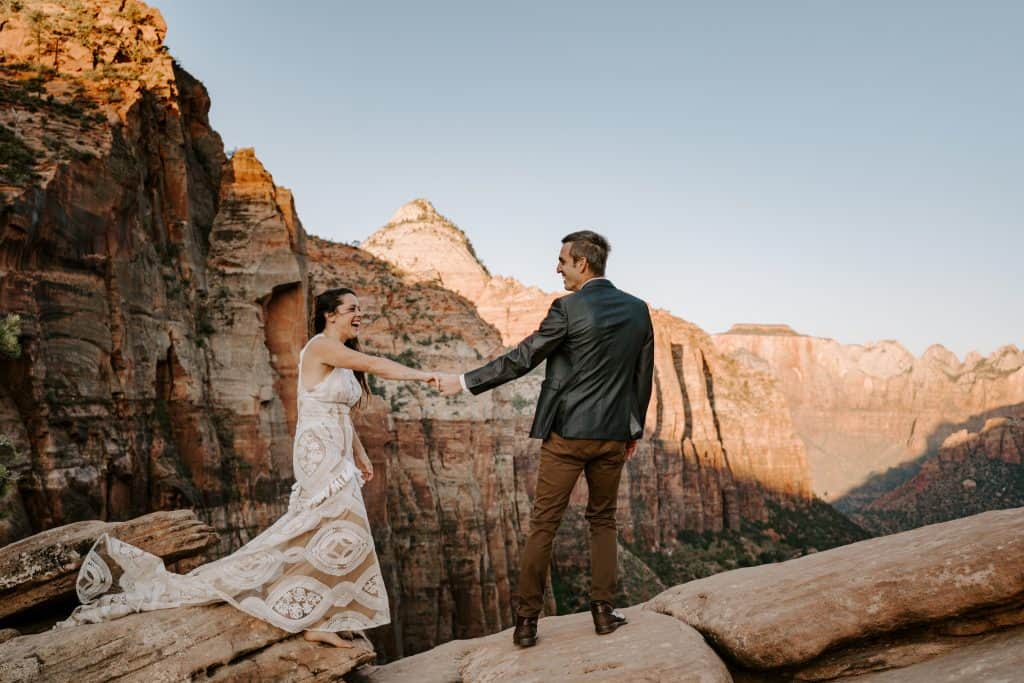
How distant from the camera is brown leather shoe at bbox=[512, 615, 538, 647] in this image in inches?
247

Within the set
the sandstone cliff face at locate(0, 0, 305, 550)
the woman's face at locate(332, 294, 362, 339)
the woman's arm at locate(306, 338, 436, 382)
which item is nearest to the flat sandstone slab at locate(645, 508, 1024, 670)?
the woman's arm at locate(306, 338, 436, 382)

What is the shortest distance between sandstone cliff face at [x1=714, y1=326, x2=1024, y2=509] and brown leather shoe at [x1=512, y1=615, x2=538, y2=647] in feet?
487

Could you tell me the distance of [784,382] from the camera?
19800cm

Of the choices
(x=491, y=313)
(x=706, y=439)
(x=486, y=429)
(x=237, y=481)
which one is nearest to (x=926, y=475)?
(x=706, y=439)

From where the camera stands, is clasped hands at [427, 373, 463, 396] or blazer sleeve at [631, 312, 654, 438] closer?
blazer sleeve at [631, 312, 654, 438]

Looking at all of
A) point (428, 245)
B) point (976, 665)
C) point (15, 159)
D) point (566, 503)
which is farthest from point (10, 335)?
point (428, 245)

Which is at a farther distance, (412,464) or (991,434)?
(991,434)

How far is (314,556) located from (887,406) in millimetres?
200035

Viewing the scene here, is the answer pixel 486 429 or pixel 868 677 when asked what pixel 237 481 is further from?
pixel 486 429

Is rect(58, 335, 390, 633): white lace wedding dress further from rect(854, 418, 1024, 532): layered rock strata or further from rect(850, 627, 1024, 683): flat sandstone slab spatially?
rect(854, 418, 1024, 532): layered rock strata

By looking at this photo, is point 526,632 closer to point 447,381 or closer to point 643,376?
point 447,381

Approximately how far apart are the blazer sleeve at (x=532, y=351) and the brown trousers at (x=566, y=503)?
604mm

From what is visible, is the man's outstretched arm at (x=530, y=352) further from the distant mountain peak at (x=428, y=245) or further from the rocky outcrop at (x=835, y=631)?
the distant mountain peak at (x=428, y=245)

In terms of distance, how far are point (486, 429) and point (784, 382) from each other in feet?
567
